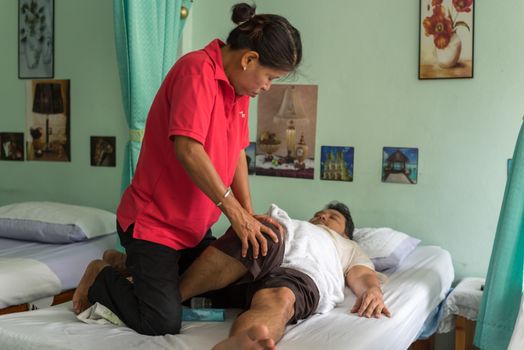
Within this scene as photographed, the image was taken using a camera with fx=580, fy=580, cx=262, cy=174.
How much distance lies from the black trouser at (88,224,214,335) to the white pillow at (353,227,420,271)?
0.99m

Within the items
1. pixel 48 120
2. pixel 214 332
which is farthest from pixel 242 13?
pixel 48 120

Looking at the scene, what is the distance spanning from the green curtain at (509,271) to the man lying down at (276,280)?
427 millimetres

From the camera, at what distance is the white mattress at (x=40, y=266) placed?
231 cm

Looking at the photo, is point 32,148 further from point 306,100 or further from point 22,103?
point 306,100

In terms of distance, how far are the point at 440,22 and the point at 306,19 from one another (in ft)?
2.23

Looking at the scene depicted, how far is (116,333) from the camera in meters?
1.67

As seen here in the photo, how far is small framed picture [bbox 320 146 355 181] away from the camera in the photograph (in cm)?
298

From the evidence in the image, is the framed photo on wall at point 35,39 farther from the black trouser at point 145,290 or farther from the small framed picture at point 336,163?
the black trouser at point 145,290

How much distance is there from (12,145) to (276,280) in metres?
2.59

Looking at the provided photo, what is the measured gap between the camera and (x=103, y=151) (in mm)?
3494

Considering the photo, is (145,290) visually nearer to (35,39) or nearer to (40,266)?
(40,266)

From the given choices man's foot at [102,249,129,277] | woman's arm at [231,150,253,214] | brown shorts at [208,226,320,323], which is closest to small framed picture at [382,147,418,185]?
woman's arm at [231,150,253,214]

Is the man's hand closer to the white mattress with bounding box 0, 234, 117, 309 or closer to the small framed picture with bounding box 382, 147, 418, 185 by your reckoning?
the small framed picture with bounding box 382, 147, 418, 185

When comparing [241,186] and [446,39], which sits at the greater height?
[446,39]
